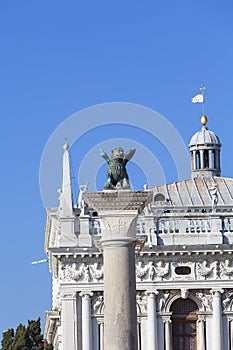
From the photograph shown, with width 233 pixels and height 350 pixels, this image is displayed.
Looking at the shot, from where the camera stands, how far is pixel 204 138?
10275 centimetres

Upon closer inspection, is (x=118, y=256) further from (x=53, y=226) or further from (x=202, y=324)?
(x=53, y=226)

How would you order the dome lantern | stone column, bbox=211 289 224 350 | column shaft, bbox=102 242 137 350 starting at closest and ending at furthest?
column shaft, bbox=102 242 137 350, stone column, bbox=211 289 224 350, the dome lantern

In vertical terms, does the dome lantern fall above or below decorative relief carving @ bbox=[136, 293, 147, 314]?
above

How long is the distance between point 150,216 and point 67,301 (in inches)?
226

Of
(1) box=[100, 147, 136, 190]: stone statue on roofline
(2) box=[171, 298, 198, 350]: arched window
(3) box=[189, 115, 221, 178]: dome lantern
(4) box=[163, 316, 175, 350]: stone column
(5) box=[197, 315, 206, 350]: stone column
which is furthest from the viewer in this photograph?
(3) box=[189, 115, 221, 178]: dome lantern

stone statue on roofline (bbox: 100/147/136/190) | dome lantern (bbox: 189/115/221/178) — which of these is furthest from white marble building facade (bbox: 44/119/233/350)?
stone statue on roofline (bbox: 100/147/136/190)

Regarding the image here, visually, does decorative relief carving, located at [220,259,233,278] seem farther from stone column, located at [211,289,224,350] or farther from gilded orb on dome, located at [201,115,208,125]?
gilded orb on dome, located at [201,115,208,125]

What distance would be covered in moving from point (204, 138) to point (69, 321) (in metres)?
22.6

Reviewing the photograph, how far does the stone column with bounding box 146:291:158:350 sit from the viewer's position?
83625 mm

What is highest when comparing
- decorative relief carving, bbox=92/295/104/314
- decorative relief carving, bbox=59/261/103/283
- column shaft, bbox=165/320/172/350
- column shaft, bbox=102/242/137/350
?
decorative relief carving, bbox=59/261/103/283

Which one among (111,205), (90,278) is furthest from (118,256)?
(90,278)

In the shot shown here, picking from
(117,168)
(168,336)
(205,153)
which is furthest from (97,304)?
(117,168)

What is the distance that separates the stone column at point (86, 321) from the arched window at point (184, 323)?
4.23 metres

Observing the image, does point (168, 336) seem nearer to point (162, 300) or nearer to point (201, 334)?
point (201, 334)
